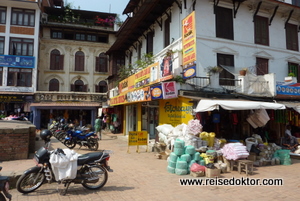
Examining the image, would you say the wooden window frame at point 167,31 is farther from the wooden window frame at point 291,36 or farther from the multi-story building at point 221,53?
the wooden window frame at point 291,36

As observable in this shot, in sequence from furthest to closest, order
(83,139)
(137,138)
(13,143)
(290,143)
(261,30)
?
(261,30), (83,139), (290,143), (137,138), (13,143)

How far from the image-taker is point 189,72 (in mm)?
10164

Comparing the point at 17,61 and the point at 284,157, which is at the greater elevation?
the point at 17,61

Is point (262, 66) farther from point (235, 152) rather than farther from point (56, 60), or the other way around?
point (56, 60)

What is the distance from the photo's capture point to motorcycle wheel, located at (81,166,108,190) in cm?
529

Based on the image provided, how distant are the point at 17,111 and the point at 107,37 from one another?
13396mm

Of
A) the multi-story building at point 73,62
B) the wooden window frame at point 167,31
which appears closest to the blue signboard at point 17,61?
the multi-story building at point 73,62

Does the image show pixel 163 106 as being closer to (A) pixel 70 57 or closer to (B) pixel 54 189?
(B) pixel 54 189

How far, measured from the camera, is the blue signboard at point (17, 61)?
2264 cm

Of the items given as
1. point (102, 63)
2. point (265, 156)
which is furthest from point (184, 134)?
point (102, 63)

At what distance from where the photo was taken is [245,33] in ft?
42.5

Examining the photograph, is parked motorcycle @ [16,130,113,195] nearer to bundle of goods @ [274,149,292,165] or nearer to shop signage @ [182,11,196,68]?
shop signage @ [182,11,196,68]

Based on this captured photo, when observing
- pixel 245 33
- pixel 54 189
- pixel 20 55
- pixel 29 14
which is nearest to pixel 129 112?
pixel 245 33

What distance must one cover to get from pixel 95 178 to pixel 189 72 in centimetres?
660
